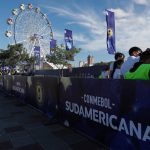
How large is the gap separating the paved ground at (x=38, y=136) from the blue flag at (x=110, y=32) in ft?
23.6

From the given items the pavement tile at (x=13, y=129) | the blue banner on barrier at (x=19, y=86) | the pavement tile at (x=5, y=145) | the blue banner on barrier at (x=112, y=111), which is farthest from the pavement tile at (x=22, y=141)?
the blue banner on barrier at (x=19, y=86)

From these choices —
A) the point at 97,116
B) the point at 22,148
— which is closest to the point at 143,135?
the point at 97,116

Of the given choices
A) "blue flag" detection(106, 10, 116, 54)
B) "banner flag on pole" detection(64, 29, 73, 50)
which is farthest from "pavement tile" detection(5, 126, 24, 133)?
"banner flag on pole" detection(64, 29, 73, 50)

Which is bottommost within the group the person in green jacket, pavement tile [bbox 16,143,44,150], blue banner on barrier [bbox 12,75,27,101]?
pavement tile [bbox 16,143,44,150]

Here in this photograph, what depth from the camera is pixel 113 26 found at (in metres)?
17.5

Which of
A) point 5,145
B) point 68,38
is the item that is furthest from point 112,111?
point 68,38

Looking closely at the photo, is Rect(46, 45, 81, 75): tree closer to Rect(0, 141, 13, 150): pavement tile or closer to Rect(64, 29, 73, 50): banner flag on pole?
Rect(64, 29, 73, 50): banner flag on pole

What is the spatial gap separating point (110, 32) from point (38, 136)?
10.4 m

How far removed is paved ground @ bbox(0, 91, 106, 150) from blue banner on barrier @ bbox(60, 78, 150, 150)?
296 millimetres

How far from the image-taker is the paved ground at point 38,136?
6.78 meters

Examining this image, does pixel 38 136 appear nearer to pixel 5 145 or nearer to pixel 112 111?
pixel 5 145

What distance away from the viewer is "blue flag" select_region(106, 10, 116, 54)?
1683cm

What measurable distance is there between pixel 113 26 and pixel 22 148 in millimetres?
11967

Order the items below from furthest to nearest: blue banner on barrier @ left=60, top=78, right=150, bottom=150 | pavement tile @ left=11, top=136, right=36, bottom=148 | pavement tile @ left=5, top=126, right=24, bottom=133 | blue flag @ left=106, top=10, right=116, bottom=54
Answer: blue flag @ left=106, top=10, right=116, bottom=54, pavement tile @ left=5, top=126, right=24, bottom=133, pavement tile @ left=11, top=136, right=36, bottom=148, blue banner on barrier @ left=60, top=78, right=150, bottom=150
